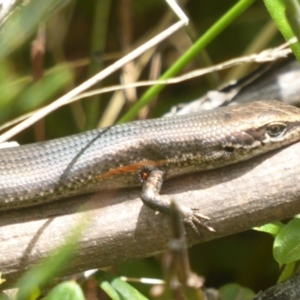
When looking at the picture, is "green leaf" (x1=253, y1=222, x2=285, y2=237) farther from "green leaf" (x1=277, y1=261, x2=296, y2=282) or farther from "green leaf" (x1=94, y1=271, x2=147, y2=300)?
"green leaf" (x1=94, y1=271, x2=147, y2=300)

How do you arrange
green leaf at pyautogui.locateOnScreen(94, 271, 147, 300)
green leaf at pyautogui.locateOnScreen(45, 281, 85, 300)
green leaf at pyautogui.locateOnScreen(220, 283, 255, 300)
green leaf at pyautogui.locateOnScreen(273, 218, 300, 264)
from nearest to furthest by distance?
green leaf at pyautogui.locateOnScreen(45, 281, 85, 300), green leaf at pyautogui.locateOnScreen(273, 218, 300, 264), green leaf at pyautogui.locateOnScreen(94, 271, 147, 300), green leaf at pyautogui.locateOnScreen(220, 283, 255, 300)

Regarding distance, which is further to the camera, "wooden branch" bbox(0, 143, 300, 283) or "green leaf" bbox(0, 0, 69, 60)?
"wooden branch" bbox(0, 143, 300, 283)

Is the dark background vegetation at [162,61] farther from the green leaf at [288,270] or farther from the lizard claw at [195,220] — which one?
the lizard claw at [195,220]

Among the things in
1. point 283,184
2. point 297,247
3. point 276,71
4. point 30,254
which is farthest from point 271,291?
point 276,71

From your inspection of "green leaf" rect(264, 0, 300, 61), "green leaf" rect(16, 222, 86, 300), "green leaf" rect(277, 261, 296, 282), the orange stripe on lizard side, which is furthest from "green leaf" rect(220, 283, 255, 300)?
"green leaf" rect(16, 222, 86, 300)

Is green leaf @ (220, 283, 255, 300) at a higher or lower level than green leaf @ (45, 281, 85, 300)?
lower

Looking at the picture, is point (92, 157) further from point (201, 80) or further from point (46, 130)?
point (201, 80)
